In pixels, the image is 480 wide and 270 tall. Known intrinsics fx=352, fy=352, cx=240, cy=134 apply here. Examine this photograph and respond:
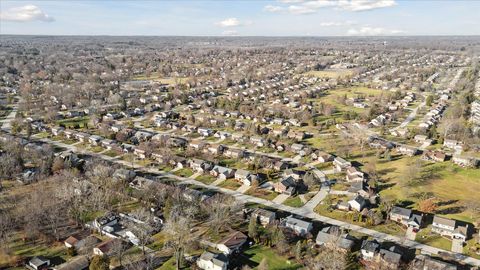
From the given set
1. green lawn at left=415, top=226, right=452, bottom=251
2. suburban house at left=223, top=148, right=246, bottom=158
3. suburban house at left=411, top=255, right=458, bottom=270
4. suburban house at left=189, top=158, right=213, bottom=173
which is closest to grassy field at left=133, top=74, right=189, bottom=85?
suburban house at left=223, top=148, right=246, bottom=158

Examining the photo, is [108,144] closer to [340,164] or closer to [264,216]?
[264,216]

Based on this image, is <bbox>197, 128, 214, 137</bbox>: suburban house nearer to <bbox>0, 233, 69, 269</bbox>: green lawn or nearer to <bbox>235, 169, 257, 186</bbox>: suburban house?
<bbox>235, 169, 257, 186</bbox>: suburban house

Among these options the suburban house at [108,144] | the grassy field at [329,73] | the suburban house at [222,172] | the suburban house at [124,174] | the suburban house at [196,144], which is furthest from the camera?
the grassy field at [329,73]

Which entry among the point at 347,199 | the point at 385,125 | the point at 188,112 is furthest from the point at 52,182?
the point at 385,125

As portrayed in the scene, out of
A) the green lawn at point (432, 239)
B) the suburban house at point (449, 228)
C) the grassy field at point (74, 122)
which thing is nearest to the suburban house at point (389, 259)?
the green lawn at point (432, 239)

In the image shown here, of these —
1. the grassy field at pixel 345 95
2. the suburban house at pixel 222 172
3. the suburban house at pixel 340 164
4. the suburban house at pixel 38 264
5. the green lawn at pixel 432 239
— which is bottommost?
A: the green lawn at pixel 432 239

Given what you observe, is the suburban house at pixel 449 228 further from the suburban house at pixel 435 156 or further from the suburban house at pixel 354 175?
the suburban house at pixel 435 156
